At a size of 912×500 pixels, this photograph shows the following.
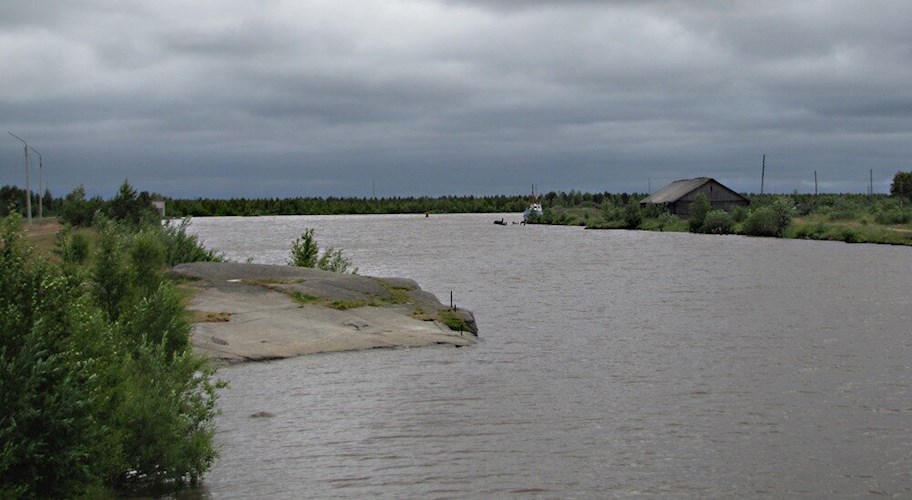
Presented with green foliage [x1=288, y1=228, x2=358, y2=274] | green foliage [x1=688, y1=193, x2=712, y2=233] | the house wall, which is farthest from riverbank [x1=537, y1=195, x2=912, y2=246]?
green foliage [x1=288, y1=228, x2=358, y2=274]

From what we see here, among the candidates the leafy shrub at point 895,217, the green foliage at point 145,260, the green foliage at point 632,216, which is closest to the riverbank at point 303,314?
the green foliage at point 145,260

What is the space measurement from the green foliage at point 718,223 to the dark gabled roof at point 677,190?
12.4 m

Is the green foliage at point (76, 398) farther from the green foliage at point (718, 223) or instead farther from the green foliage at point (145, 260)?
the green foliage at point (718, 223)

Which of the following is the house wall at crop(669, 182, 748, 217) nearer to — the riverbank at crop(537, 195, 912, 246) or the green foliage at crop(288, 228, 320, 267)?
the riverbank at crop(537, 195, 912, 246)

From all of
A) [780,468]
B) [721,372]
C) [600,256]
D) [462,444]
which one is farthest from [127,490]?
[600,256]

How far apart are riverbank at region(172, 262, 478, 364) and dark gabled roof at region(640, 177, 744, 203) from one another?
279 feet

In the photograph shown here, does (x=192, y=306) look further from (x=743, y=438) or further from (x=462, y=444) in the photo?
(x=743, y=438)

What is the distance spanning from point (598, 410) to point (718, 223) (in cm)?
7999

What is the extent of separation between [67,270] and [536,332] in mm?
16051

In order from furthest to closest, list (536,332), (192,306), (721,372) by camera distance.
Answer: (536,332) < (192,306) < (721,372)

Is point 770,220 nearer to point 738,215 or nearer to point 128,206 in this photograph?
point 738,215

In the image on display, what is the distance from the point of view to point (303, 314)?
21.7 m

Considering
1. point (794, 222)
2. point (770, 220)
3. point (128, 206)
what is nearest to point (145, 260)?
point (128, 206)

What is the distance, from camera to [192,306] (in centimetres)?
2100
